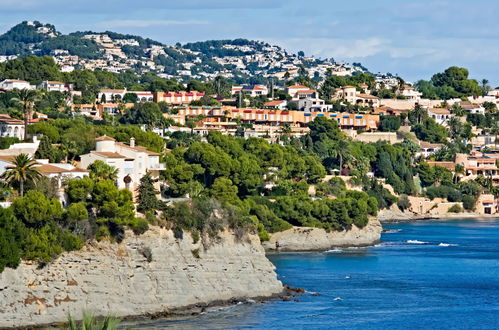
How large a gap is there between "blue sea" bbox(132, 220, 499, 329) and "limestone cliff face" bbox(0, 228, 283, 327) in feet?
4.62

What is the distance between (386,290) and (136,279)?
1757 cm

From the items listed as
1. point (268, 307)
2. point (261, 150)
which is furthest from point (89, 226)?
point (261, 150)

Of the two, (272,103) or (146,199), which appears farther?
(272,103)

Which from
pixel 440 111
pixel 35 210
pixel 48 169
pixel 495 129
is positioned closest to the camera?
pixel 35 210

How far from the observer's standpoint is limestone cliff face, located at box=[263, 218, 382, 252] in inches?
3260

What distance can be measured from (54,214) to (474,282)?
28.2 meters

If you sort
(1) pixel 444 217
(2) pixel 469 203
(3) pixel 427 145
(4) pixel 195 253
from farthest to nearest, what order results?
(3) pixel 427 145
(2) pixel 469 203
(1) pixel 444 217
(4) pixel 195 253

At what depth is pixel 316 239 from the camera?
8481 centimetres

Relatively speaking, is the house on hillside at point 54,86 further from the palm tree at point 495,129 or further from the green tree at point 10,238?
the green tree at point 10,238

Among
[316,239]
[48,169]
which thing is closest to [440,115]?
[316,239]

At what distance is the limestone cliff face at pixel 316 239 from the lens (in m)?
82.8

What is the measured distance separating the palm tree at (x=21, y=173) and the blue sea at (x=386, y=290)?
30.2 ft

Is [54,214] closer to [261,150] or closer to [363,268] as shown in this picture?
[363,268]

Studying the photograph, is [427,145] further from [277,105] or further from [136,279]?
[136,279]
